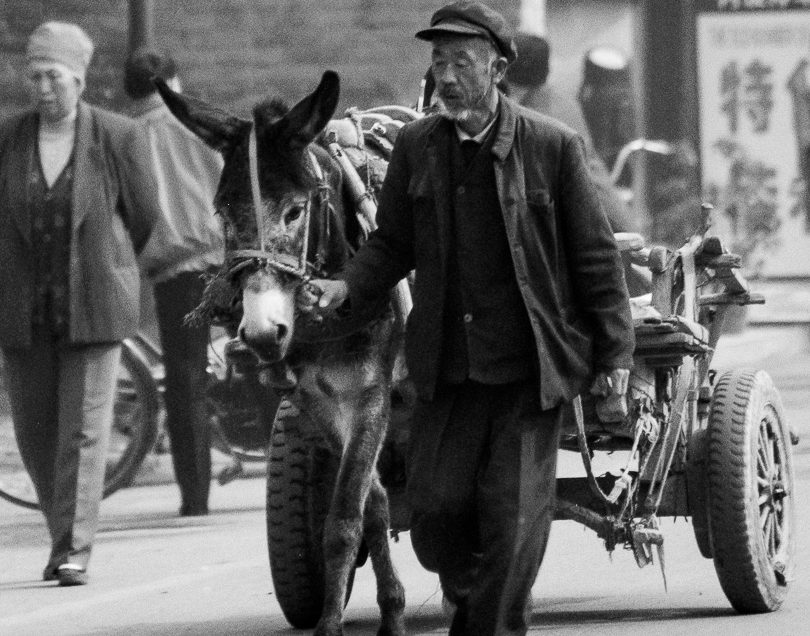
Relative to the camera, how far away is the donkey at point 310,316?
669cm

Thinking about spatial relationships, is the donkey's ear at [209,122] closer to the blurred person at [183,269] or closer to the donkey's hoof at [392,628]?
the donkey's hoof at [392,628]

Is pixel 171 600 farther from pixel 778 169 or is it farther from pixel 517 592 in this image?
pixel 778 169

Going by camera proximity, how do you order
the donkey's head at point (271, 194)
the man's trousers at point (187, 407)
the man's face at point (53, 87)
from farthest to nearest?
1. the man's trousers at point (187, 407)
2. the man's face at point (53, 87)
3. the donkey's head at point (271, 194)

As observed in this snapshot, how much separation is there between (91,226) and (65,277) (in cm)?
23

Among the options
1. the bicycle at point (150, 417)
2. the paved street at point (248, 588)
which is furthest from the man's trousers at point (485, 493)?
the bicycle at point (150, 417)

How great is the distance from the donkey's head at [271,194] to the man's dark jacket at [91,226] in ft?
8.68

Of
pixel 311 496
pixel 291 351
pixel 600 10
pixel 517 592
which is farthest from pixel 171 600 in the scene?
pixel 600 10

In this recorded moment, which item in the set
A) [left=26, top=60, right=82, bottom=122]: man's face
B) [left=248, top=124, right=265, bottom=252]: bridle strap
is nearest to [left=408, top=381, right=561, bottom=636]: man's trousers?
[left=248, top=124, right=265, bottom=252]: bridle strap

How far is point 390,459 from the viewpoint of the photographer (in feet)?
25.6

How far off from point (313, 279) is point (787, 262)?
Answer: 56.8ft

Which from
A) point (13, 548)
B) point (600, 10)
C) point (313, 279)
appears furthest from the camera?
point (600, 10)

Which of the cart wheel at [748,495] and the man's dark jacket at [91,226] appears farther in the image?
the man's dark jacket at [91,226]

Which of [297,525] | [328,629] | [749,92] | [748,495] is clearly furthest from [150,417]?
[749,92]

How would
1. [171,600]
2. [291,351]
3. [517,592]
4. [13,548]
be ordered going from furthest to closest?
1. [13,548]
2. [171,600]
3. [291,351]
4. [517,592]
